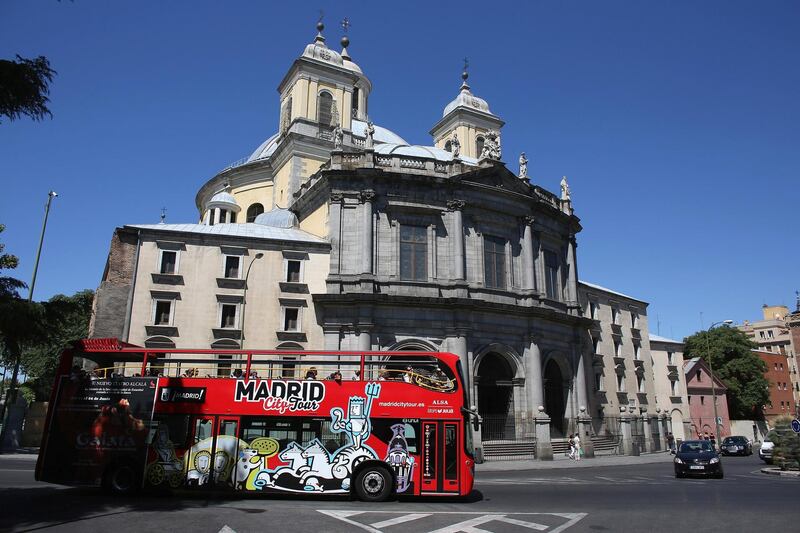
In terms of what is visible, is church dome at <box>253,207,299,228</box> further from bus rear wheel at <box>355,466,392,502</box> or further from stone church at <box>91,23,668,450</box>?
bus rear wheel at <box>355,466,392,502</box>

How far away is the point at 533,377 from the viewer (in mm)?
36062

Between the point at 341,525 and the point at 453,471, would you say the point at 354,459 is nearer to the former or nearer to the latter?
the point at 453,471

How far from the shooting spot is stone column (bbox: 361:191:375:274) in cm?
3347

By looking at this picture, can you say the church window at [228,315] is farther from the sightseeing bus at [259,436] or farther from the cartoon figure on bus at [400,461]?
the cartoon figure on bus at [400,461]

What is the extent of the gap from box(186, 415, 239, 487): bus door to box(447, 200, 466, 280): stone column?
71.5 feet

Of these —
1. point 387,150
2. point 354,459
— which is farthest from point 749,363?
point 354,459

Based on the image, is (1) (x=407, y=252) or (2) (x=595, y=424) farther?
(2) (x=595, y=424)

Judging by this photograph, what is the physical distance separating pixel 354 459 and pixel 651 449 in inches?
1400

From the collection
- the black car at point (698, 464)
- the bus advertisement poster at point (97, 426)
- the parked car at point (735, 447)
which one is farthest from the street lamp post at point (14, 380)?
the parked car at point (735, 447)

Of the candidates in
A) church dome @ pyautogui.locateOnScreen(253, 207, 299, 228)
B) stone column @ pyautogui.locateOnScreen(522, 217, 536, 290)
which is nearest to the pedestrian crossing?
stone column @ pyautogui.locateOnScreen(522, 217, 536, 290)

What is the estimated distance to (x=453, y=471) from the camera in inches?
573

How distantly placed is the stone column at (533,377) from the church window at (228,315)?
1794 centimetres

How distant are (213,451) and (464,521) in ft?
21.9

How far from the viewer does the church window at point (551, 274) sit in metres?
40.8
